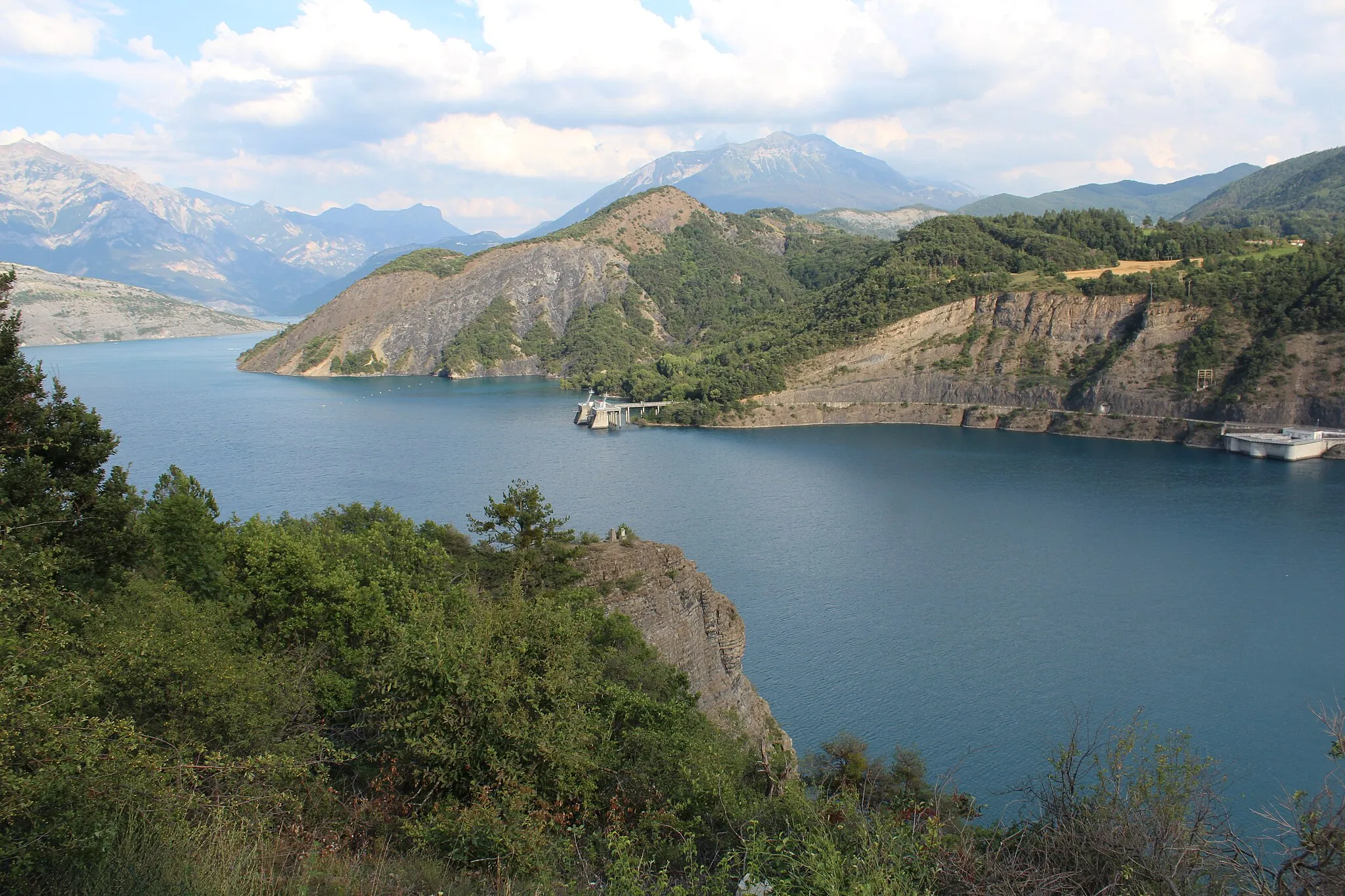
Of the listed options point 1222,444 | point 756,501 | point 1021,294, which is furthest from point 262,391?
point 1222,444

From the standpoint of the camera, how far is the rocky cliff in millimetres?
64562

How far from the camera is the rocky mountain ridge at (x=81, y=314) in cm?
16088

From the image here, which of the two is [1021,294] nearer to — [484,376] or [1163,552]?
[1163,552]

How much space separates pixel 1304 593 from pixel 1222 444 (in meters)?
33.3

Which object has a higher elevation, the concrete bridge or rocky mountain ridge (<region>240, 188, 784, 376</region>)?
rocky mountain ridge (<region>240, 188, 784, 376</region>)

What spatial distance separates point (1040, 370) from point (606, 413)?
37.6 m

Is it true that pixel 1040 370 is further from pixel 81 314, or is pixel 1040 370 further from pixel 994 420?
pixel 81 314

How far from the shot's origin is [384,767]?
941cm

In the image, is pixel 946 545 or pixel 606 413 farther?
pixel 606 413

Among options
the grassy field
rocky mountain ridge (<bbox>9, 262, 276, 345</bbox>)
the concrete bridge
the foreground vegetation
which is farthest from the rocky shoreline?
rocky mountain ridge (<bbox>9, 262, 276, 345</bbox>)

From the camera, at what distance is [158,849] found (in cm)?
658

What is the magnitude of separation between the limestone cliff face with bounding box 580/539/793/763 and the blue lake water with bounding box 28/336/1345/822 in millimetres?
3733

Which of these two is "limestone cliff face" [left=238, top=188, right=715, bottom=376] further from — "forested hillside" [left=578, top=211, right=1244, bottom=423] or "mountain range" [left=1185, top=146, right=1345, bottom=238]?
"mountain range" [left=1185, top=146, right=1345, bottom=238]

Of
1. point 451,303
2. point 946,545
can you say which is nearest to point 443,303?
point 451,303
